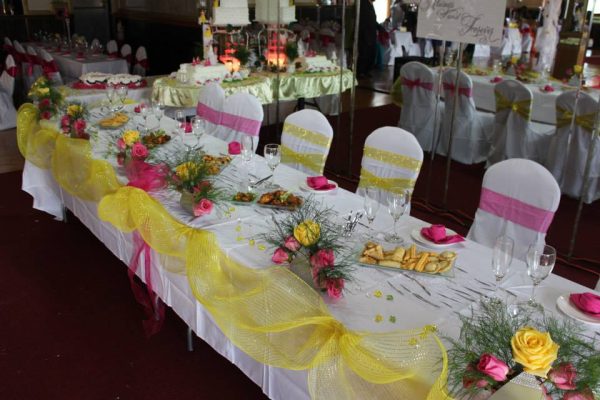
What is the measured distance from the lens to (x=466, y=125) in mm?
5504

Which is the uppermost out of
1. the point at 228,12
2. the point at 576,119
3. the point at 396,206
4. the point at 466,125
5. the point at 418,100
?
the point at 228,12

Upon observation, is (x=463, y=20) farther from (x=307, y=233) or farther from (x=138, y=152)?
(x=307, y=233)

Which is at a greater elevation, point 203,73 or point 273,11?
point 273,11

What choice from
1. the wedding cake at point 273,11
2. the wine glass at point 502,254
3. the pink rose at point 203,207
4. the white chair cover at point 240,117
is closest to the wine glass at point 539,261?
the wine glass at point 502,254

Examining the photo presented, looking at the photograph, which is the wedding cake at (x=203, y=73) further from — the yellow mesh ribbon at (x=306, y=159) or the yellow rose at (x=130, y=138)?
the yellow rose at (x=130, y=138)

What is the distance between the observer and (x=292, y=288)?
1622 mm

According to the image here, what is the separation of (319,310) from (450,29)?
2.54m

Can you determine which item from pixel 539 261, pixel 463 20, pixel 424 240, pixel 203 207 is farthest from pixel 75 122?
pixel 539 261

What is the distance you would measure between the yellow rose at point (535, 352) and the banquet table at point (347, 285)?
436 millimetres

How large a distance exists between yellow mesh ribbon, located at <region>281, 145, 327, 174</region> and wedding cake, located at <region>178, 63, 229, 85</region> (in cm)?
217

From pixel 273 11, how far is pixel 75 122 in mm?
3339

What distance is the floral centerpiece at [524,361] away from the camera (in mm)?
1132

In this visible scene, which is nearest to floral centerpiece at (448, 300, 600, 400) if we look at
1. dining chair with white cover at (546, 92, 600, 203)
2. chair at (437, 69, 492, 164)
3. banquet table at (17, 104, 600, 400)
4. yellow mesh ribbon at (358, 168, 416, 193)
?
banquet table at (17, 104, 600, 400)

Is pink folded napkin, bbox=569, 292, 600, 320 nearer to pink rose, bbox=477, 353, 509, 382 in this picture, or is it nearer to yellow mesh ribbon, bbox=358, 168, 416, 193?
pink rose, bbox=477, 353, 509, 382
